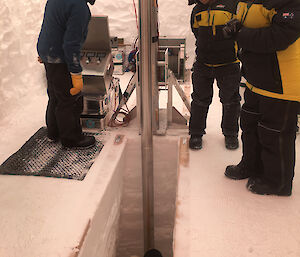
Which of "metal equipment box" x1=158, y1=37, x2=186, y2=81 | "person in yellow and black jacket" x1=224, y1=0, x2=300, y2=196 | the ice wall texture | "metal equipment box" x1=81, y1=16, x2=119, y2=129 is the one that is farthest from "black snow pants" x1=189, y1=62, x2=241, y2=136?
the ice wall texture

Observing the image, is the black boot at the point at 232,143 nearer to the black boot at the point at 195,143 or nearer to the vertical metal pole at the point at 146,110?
the black boot at the point at 195,143

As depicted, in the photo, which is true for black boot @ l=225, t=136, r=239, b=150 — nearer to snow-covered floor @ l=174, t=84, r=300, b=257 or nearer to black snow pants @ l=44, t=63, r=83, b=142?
snow-covered floor @ l=174, t=84, r=300, b=257

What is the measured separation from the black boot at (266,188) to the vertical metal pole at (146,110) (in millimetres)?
602

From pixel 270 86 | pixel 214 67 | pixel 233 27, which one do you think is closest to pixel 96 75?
pixel 214 67

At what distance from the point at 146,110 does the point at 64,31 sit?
0.68 metres

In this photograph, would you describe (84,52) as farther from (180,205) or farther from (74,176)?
(180,205)

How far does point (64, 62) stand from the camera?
6.27 feet

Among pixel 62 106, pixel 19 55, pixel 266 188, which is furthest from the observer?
pixel 19 55

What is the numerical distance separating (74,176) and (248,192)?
1008 mm

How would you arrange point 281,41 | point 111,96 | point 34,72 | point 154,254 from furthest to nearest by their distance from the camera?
A: point 34,72
point 111,96
point 154,254
point 281,41

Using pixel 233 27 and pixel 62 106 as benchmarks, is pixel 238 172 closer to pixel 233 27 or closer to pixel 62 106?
pixel 233 27

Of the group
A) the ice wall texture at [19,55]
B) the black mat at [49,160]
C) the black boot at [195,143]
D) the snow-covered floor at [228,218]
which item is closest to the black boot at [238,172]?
the snow-covered floor at [228,218]

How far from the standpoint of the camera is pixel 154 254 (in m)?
2.00

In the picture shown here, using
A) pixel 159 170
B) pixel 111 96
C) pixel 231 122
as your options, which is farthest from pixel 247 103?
pixel 111 96
